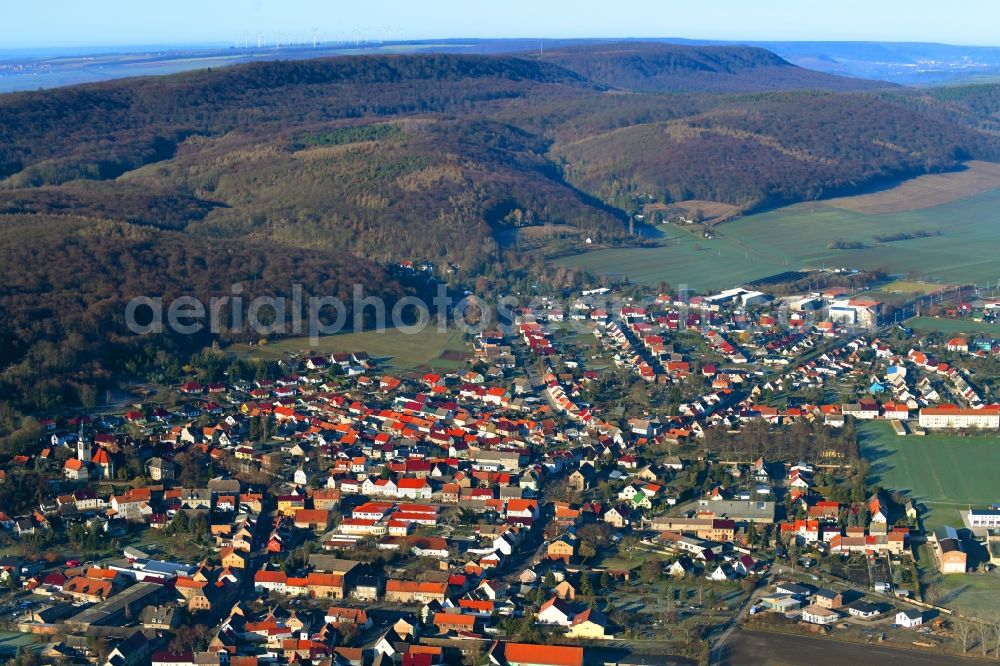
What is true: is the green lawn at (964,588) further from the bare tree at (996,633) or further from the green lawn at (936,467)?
the green lawn at (936,467)

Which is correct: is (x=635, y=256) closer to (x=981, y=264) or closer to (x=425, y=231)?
(x=425, y=231)

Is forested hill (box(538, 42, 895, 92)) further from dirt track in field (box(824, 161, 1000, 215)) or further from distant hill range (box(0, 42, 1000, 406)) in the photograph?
dirt track in field (box(824, 161, 1000, 215))

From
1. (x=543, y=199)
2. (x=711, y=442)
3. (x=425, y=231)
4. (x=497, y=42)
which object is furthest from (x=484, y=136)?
(x=497, y=42)

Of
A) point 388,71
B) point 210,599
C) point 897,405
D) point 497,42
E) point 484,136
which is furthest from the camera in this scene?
point 497,42

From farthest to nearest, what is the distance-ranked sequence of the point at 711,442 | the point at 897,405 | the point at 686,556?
the point at 897,405, the point at 711,442, the point at 686,556

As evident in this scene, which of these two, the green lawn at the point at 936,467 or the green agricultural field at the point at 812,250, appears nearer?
the green lawn at the point at 936,467

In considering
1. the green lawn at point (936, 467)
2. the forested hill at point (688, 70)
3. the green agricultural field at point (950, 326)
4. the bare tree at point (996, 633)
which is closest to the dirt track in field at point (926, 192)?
the green agricultural field at point (950, 326)

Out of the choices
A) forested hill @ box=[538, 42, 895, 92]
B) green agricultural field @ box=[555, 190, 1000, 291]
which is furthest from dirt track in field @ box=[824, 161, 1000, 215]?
forested hill @ box=[538, 42, 895, 92]
